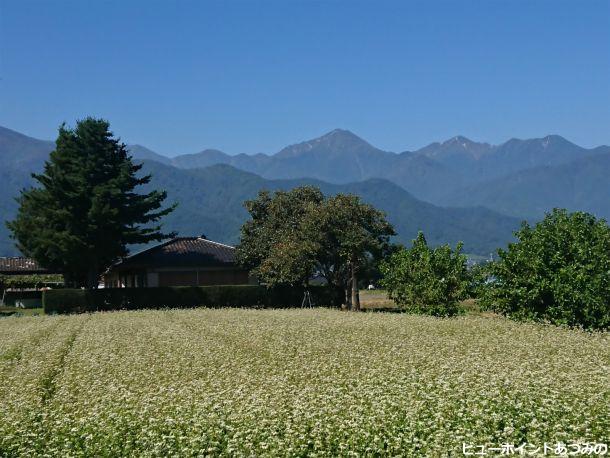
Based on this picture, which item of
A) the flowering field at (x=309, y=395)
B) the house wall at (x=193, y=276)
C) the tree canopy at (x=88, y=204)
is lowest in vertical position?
the flowering field at (x=309, y=395)

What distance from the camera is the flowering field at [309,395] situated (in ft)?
32.6

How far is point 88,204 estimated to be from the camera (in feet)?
169

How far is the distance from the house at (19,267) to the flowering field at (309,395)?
58.4 m

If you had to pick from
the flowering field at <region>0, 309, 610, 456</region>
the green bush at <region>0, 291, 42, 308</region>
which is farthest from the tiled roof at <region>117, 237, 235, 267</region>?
the flowering field at <region>0, 309, 610, 456</region>

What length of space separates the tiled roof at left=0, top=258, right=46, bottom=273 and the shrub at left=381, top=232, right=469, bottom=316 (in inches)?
2011

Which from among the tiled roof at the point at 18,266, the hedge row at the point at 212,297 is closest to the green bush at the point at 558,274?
the hedge row at the point at 212,297

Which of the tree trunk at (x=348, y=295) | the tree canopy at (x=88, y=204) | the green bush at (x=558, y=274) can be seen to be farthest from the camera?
the tree canopy at (x=88, y=204)

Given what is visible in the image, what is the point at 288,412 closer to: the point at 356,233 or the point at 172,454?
the point at 172,454

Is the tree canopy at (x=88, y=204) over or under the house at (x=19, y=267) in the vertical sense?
over

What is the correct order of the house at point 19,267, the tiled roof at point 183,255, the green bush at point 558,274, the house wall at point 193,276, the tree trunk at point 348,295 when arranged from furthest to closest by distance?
the house at point 19,267 → the tiled roof at point 183,255 → the house wall at point 193,276 → the tree trunk at point 348,295 → the green bush at point 558,274

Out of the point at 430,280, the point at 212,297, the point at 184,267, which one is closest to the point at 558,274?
the point at 430,280

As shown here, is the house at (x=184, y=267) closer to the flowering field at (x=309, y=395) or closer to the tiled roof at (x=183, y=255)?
the tiled roof at (x=183, y=255)

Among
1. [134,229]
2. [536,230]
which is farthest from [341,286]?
[536,230]

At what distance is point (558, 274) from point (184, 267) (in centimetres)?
3483
